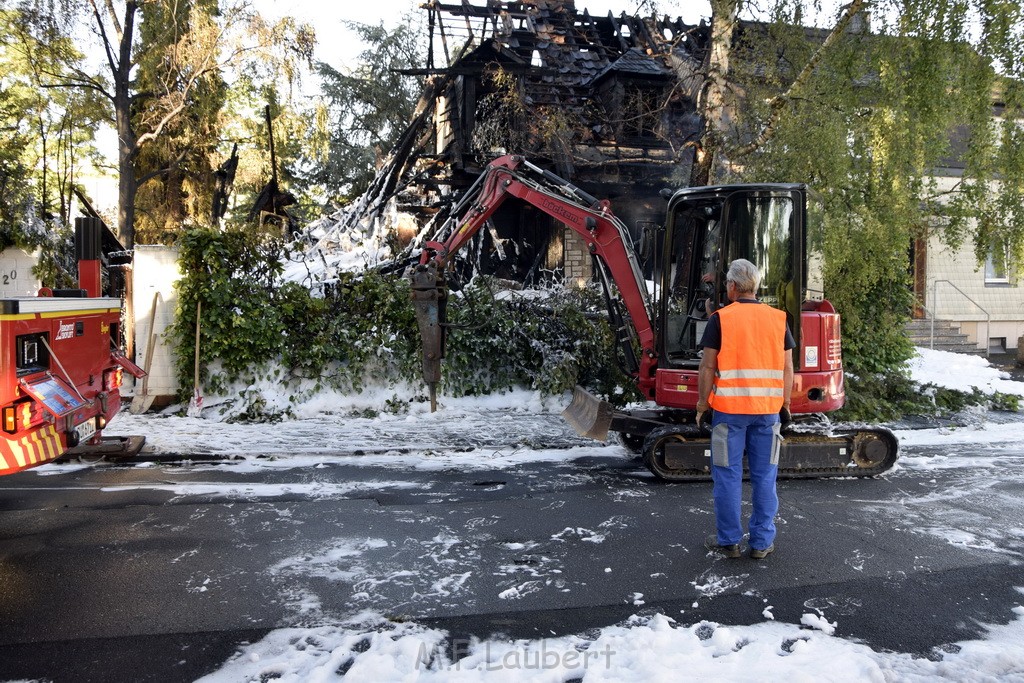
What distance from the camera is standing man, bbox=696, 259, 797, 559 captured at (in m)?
5.15

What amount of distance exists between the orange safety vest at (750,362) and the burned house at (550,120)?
35.7ft

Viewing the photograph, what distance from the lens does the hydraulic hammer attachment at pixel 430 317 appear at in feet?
24.7

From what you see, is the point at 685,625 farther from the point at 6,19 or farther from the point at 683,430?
the point at 6,19

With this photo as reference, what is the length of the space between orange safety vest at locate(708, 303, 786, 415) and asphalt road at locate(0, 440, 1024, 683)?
1.04 m

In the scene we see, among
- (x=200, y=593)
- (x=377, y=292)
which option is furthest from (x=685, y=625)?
(x=377, y=292)

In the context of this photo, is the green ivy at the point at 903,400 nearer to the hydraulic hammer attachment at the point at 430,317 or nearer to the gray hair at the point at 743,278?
the hydraulic hammer attachment at the point at 430,317

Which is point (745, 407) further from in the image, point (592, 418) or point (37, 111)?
point (37, 111)

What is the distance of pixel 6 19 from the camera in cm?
1378

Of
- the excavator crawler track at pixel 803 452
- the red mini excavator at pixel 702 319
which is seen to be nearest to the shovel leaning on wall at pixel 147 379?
the red mini excavator at pixel 702 319

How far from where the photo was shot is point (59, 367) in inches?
212

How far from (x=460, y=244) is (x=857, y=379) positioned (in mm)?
6496

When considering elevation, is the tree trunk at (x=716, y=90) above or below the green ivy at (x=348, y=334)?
above

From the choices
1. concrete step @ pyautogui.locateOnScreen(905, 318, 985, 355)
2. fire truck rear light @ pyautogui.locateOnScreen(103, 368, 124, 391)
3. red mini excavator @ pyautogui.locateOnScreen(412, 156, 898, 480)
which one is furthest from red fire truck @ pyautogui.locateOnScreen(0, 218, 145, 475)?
concrete step @ pyautogui.locateOnScreen(905, 318, 985, 355)

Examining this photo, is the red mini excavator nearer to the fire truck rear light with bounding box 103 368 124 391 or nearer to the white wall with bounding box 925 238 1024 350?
the fire truck rear light with bounding box 103 368 124 391
